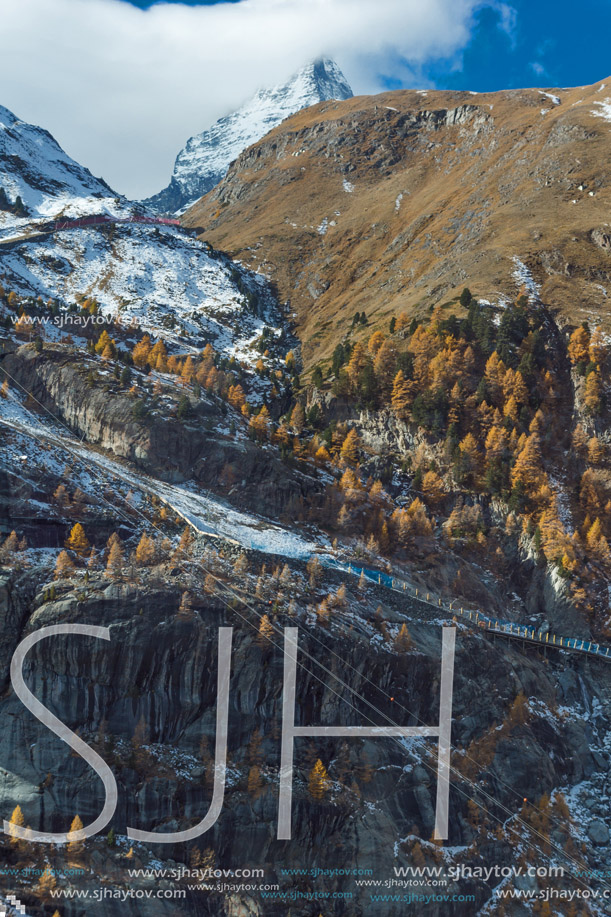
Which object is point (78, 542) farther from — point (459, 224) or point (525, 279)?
point (459, 224)

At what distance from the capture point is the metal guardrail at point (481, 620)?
73.9 meters

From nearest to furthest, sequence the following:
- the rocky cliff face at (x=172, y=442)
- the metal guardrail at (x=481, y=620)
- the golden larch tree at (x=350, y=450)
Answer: the metal guardrail at (x=481, y=620)
the rocky cliff face at (x=172, y=442)
the golden larch tree at (x=350, y=450)

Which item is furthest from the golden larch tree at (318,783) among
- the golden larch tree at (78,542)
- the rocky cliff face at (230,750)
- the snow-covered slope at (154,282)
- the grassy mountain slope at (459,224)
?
the snow-covered slope at (154,282)

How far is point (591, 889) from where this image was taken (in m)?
58.4

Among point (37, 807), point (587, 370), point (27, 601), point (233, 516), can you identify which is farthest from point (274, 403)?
point (37, 807)

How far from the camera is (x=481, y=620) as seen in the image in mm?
75500

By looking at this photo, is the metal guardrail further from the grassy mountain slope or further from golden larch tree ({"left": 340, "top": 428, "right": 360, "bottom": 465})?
the grassy mountain slope

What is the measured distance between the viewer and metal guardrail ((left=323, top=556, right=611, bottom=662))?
73.9 metres

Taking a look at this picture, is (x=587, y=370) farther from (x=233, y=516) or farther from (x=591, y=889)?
(x=591, y=889)

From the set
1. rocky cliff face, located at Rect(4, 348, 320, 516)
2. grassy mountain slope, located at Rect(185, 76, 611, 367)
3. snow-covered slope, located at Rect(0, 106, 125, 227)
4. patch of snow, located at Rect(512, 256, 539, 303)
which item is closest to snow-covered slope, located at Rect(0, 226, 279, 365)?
grassy mountain slope, located at Rect(185, 76, 611, 367)

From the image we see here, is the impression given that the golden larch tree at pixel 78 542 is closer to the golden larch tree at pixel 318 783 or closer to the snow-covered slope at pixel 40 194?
the golden larch tree at pixel 318 783

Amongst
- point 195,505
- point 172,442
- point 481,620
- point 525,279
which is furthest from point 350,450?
point 525,279

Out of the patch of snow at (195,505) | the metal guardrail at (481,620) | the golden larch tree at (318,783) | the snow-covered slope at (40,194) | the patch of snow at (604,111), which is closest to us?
the golden larch tree at (318,783)

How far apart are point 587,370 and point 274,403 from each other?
45.7 m
